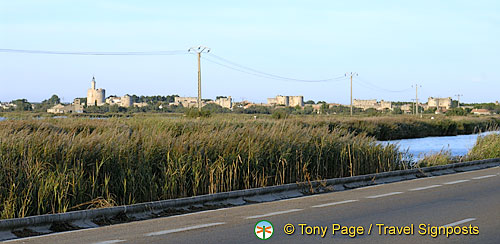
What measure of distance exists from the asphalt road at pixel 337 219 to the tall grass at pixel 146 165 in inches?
69.3

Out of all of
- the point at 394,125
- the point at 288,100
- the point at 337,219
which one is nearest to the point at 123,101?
the point at 394,125

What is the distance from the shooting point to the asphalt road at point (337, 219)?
919 cm

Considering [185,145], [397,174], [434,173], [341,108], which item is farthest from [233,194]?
[341,108]

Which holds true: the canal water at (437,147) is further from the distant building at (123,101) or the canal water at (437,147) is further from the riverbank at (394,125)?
the distant building at (123,101)

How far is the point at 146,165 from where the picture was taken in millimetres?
13680

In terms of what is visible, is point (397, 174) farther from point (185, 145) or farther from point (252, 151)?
point (185, 145)

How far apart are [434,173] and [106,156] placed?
35.4 ft

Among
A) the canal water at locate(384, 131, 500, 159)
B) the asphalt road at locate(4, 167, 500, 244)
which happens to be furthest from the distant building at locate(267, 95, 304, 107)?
the asphalt road at locate(4, 167, 500, 244)

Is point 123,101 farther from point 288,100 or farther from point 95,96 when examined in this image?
point 288,100

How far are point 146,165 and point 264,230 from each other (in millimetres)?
4730

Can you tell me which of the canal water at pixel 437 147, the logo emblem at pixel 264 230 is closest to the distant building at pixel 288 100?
the canal water at pixel 437 147

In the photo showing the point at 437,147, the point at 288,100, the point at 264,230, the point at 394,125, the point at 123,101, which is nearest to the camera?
the point at 264,230

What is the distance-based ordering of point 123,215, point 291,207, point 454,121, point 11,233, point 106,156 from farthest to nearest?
point 454,121 → point 106,156 → point 291,207 → point 123,215 → point 11,233

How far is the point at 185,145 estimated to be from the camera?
15.1 metres
